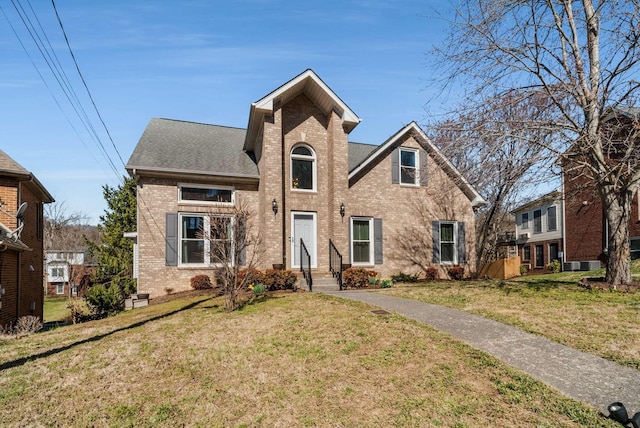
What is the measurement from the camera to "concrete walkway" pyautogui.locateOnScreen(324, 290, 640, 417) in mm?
4609

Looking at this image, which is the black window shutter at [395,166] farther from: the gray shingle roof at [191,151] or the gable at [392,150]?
the gray shingle roof at [191,151]

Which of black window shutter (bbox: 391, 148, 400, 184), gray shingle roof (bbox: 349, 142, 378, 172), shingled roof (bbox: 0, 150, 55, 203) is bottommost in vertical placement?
shingled roof (bbox: 0, 150, 55, 203)

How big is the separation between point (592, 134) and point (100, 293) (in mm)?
15405

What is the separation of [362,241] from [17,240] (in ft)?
37.9

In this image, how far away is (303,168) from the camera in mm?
14906

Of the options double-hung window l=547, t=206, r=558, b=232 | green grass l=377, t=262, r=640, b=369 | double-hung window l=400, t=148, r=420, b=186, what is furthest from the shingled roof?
double-hung window l=547, t=206, r=558, b=232

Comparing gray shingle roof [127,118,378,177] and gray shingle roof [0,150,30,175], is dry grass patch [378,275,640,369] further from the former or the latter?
gray shingle roof [0,150,30,175]

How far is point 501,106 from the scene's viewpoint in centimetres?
951

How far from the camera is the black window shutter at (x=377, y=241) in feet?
51.5

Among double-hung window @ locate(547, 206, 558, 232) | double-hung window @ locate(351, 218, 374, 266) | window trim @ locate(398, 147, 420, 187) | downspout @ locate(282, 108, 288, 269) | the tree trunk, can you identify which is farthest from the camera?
double-hung window @ locate(547, 206, 558, 232)

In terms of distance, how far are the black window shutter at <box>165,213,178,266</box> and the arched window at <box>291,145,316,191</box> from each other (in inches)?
176

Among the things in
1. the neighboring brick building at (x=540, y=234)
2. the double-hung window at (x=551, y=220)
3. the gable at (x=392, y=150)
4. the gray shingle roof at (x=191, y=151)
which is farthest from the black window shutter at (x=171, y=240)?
the double-hung window at (x=551, y=220)

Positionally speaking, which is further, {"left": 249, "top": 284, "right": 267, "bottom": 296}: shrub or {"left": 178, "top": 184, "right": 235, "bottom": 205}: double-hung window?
{"left": 178, "top": 184, "right": 235, "bottom": 205}: double-hung window

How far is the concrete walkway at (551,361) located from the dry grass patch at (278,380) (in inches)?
12.1
